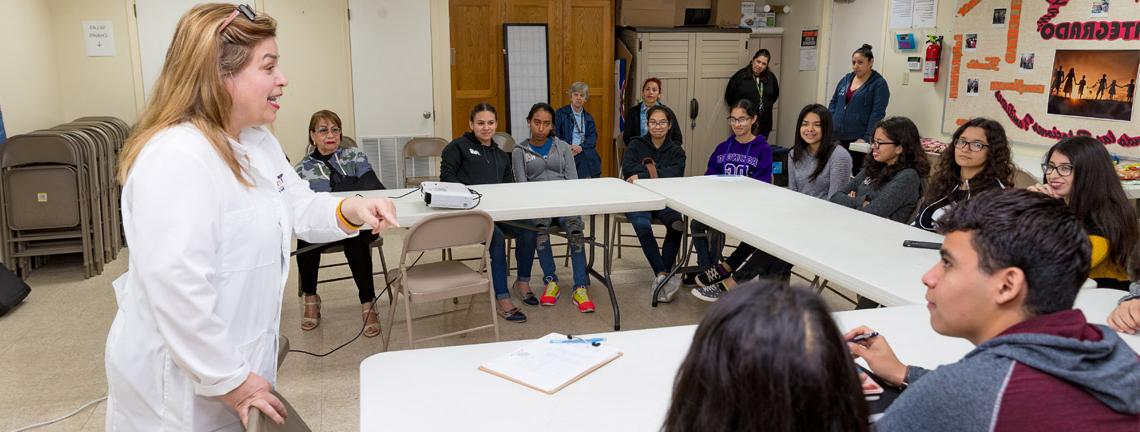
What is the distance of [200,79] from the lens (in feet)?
4.94

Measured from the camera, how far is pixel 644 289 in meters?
4.77

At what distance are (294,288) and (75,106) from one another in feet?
8.26

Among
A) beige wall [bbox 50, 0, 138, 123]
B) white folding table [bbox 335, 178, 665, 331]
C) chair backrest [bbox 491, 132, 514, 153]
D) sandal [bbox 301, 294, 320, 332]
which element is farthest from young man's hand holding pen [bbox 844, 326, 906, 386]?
beige wall [bbox 50, 0, 138, 123]

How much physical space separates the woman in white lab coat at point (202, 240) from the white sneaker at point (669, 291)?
3072 millimetres

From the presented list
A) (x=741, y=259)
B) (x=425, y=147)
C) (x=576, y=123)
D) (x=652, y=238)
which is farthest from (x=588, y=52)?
(x=741, y=259)

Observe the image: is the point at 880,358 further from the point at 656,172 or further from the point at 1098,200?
the point at 656,172

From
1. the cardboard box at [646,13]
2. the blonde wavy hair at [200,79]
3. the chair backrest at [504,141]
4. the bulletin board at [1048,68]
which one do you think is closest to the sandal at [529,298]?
the chair backrest at [504,141]

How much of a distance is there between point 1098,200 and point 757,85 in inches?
210

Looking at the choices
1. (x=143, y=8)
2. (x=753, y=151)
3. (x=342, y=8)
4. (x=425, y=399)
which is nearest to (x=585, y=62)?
(x=342, y=8)

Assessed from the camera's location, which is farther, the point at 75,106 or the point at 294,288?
the point at 75,106

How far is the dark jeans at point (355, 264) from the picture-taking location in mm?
4012

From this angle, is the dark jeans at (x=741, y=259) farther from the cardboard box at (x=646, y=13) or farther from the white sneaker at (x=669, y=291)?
the cardboard box at (x=646, y=13)

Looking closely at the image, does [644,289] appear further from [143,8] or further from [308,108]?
[143,8]

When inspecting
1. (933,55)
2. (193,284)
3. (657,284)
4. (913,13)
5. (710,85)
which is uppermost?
(913,13)
